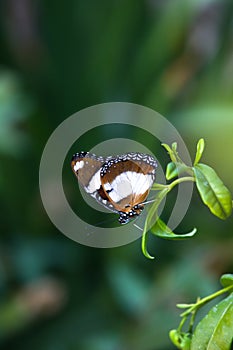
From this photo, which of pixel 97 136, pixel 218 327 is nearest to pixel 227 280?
pixel 218 327

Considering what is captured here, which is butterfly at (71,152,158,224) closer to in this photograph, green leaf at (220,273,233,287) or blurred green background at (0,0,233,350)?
green leaf at (220,273,233,287)

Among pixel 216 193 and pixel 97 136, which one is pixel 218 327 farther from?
pixel 97 136

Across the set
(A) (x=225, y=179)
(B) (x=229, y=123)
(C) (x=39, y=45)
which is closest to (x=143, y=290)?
(A) (x=225, y=179)

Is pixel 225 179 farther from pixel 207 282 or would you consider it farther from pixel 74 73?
pixel 74 73

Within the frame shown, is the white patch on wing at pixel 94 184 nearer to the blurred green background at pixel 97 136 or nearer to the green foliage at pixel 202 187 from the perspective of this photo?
the green foliage at pixel 202 187

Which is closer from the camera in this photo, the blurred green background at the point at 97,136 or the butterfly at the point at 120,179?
the butterfly at the point at 120,179

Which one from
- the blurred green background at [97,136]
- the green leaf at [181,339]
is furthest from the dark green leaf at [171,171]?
the blurred green background at [97,136]

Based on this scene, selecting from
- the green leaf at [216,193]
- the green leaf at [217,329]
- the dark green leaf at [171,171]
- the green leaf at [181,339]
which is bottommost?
the green leaf at [181,339]
